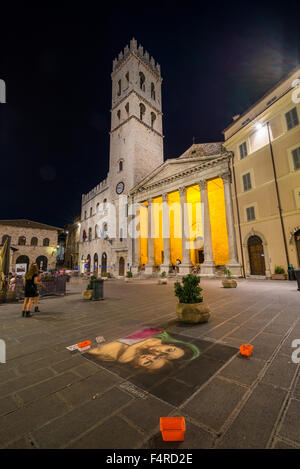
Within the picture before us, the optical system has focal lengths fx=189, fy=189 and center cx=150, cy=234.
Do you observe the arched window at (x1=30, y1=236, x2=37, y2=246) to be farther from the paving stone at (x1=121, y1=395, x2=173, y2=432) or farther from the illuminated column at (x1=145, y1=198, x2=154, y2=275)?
the paving stone at (x1=121, y1=395, x2=173, y2=432)

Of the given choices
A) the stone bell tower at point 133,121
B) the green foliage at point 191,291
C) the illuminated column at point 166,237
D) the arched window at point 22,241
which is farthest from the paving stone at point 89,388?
the arched window at point 22,241

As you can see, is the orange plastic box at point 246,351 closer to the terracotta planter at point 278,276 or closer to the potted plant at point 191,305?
the potted plant at point 191,305

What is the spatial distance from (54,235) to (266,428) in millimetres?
42147

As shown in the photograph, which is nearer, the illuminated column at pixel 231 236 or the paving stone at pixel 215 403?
the paving stone at pixel 215 403

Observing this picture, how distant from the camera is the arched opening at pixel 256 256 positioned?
49.1ft

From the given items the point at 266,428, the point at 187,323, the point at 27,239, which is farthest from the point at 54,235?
the point at 266,428

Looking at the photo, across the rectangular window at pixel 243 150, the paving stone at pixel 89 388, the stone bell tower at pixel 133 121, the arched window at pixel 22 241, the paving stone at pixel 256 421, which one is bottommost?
the paving stone at pixel 89 388

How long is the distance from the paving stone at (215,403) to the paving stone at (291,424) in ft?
1.23

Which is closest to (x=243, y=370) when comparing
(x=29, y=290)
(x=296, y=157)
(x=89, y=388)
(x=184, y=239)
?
(x=89, y=388)

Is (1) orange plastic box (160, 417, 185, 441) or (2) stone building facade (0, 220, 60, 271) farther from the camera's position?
(2) stone building facade (0, 220, 60, 271)

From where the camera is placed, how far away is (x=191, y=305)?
4414 mm

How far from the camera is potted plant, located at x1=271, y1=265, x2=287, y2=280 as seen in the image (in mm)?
13058

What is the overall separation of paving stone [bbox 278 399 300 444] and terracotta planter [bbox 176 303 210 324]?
2.58m

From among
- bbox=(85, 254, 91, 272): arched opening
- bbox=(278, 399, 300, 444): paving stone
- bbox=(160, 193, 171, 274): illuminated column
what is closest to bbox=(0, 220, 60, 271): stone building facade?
bbox=(85, 254, 91, 272): arched opening
